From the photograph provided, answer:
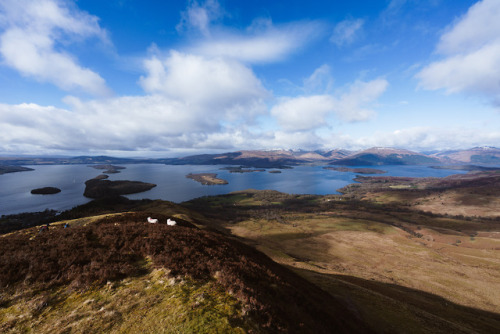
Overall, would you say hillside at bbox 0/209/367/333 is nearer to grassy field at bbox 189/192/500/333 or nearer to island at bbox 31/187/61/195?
grassy field at bbox 189/192/500/333

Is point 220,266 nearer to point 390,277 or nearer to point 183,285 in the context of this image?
point 183,285

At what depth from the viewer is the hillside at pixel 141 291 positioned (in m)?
6.99

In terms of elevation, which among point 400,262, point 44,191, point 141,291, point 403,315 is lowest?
point 44,191

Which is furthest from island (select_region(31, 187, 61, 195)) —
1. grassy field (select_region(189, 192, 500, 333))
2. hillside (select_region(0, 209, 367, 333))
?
hillside (select_region(0, 209, 367, 333))

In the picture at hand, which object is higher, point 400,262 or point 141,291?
point 141,291

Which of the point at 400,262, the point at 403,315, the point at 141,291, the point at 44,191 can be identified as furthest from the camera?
the point at 44,191

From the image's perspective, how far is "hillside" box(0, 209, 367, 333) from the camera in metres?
6.99

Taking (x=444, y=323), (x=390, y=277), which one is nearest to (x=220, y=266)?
(x=444, y=323)

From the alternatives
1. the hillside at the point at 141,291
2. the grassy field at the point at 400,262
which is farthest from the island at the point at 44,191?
the hillside at the point at 141,291

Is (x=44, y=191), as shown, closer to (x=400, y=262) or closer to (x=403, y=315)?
(x=403, y=315)

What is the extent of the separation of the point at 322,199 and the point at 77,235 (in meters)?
175

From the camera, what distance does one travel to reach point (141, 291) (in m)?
9.02

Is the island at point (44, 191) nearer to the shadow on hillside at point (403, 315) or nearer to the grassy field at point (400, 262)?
the grassy field at point (400, 262)

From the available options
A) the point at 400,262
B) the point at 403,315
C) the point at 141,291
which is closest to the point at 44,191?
the point at 141,291
